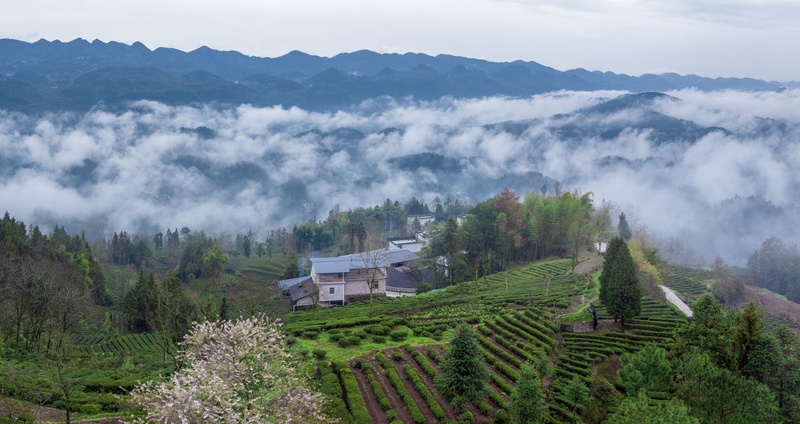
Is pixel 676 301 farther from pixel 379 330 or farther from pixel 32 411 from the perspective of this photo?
pixel 32 411

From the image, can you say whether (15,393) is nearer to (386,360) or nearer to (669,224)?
(386,360)

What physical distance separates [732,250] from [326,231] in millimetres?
105878

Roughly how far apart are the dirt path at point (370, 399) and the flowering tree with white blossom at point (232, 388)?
5.75 metres

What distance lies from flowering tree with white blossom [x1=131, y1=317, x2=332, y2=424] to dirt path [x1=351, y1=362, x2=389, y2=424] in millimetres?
5747

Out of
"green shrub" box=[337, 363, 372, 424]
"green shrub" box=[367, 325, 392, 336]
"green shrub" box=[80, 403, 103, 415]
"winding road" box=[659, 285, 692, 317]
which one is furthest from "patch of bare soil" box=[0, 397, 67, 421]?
"winding road" box=[659, 285, 692, 317]

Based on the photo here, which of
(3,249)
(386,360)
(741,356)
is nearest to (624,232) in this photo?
(741,356)

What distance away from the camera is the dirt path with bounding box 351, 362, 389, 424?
25.4 m

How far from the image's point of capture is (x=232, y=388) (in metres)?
17.4

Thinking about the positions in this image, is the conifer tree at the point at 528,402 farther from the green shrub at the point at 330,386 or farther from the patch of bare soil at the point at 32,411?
the patch of bare soil at the point at 32,411

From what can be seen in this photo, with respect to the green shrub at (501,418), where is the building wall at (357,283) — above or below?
below

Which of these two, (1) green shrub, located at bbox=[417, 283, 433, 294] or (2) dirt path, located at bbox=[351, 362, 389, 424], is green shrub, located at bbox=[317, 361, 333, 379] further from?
(1) green shrub, located at bbox=[417, 283, 433, 294]

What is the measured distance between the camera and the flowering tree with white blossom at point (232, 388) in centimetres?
1523

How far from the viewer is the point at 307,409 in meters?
17.8

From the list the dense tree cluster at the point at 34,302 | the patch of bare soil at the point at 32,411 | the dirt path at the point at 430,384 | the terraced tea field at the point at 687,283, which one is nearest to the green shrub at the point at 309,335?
the dirt path at the point at 430,384
